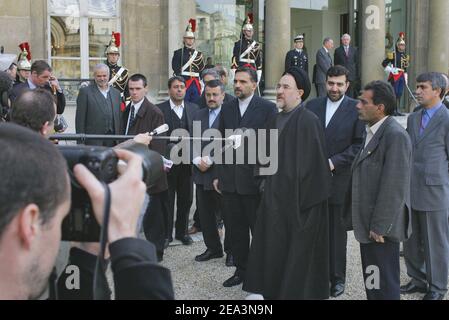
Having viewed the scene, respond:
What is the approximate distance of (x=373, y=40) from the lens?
16.9 meters

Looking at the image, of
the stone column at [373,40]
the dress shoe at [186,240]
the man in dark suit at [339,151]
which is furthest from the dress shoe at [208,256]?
the stone column at [373,40]

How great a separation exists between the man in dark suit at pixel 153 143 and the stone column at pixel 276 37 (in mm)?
8634

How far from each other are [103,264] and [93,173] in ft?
0.81

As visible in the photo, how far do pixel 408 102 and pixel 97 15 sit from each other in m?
10.2

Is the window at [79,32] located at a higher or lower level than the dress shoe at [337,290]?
higher

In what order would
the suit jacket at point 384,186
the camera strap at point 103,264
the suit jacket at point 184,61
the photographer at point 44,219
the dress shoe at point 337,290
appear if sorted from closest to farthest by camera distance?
the photographer at point 44,219
the camera strap at point 103,264
the suit jacket at point 384,186
the dress shoe at point 337,290
the suit jacket at point 184,61

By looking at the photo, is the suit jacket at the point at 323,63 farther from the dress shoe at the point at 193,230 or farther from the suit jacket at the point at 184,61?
the dress shoe at the point at 193,230

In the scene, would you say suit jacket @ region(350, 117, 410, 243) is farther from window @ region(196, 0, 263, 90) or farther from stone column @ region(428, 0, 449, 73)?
stone column @ region(428, 0, 449, 73)

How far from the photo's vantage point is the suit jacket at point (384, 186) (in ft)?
14.4

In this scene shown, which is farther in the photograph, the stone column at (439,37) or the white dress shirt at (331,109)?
the stone column at (439,37)

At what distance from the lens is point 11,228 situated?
1297 mm

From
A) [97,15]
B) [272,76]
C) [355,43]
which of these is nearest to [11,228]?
[97,15]

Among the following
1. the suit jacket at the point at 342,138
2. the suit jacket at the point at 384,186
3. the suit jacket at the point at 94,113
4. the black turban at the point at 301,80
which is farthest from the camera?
the suit jacket at the point at 94,113
